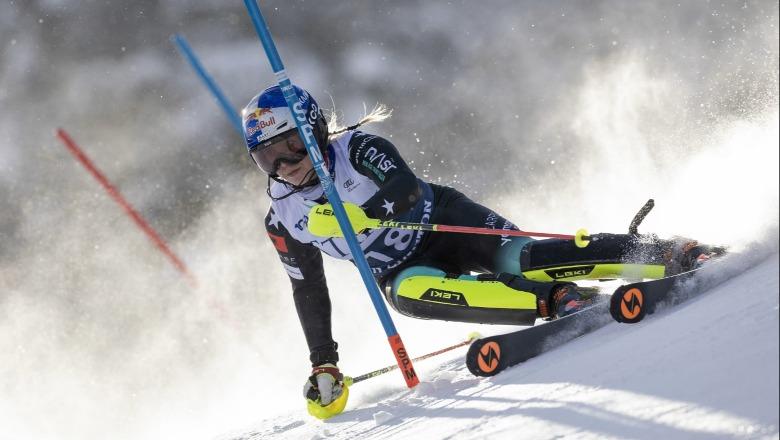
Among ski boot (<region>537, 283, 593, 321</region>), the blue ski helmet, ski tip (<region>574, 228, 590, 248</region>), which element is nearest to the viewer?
ski boot (<region>537, 283, 593, 321</region>)

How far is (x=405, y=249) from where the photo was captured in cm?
438

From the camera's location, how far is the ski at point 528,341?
3.39 metres

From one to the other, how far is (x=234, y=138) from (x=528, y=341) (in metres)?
13.1

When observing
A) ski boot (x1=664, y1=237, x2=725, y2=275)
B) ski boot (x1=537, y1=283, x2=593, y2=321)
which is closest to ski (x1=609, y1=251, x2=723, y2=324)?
ski boot (x1=664, y1=237, x2=725, y2=275)

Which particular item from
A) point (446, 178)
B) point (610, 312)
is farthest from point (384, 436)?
point (446, 178)

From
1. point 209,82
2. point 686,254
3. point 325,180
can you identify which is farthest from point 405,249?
point 209,82

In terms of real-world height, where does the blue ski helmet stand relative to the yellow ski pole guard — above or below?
above

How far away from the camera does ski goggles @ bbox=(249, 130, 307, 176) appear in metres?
4.13

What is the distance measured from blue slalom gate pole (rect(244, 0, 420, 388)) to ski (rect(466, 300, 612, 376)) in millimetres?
640

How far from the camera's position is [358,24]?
16.4 meters

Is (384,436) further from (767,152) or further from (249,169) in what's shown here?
(249,169)

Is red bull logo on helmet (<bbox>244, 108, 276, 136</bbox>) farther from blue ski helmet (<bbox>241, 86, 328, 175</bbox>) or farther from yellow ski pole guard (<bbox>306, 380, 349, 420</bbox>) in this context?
yellow ski pole guard (<bbox>306, 380, 349, 420</bbox>)

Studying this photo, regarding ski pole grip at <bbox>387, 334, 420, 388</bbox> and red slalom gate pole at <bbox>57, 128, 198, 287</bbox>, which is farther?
red slalom gate pole at <bbox>57, 128, 198, 287</bbox>

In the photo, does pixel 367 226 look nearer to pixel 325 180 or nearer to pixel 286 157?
pixel 325 180
